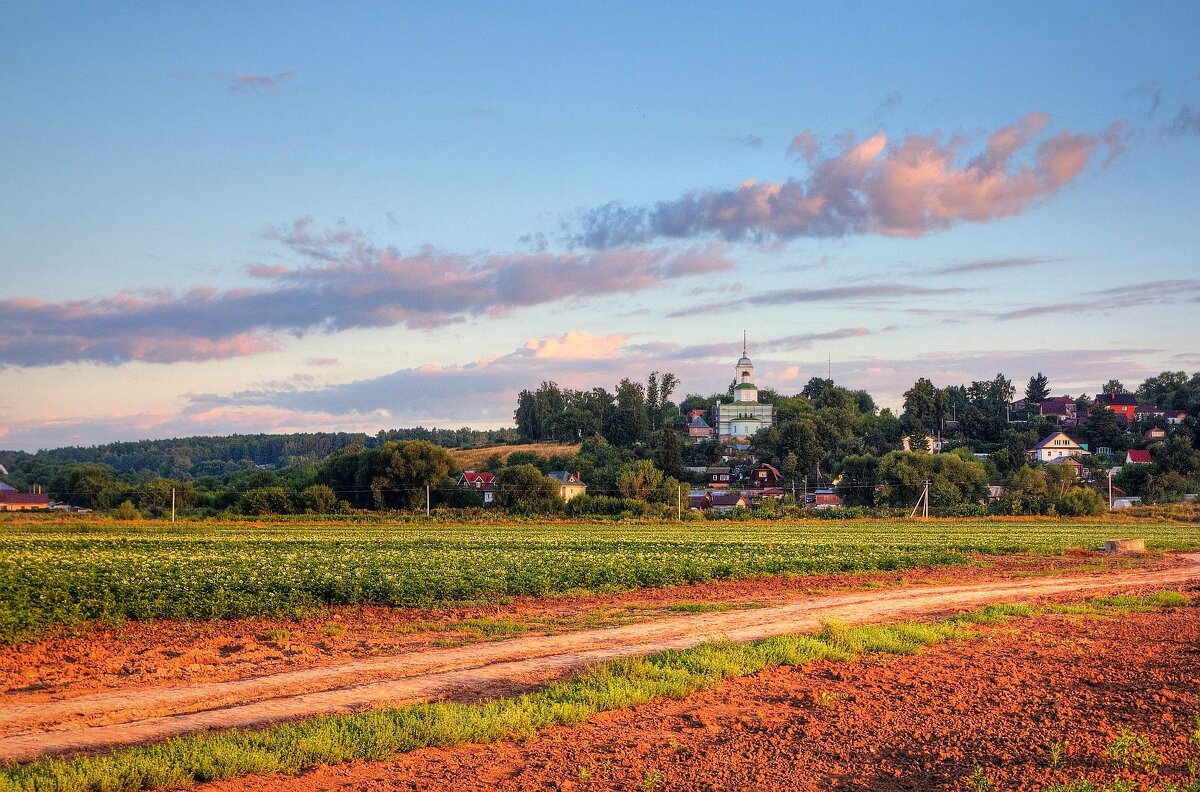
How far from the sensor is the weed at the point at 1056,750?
33.9ft

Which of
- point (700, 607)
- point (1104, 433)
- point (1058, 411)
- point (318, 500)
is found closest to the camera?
point (700, 607)

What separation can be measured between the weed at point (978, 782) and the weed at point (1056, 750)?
95 centimetres

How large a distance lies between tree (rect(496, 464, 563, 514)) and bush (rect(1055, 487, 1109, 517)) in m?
47.6

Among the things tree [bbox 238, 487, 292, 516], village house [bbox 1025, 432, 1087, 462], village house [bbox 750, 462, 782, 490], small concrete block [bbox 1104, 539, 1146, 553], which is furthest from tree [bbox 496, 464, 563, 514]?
village house [bbox 1025, 432, 1087, 462]

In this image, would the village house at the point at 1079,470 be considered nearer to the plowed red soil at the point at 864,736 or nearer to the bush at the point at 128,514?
the bush at the point at 128,514

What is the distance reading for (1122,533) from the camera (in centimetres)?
6091

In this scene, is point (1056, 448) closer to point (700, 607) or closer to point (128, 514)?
point (128, 514)

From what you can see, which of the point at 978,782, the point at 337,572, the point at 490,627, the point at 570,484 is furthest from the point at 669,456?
the point at 978,782

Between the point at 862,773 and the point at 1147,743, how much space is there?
363 centimetres

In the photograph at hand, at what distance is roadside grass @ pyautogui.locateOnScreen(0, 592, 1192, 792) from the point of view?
9.48 m

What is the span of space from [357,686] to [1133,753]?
409 inches

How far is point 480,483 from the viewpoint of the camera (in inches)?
4695

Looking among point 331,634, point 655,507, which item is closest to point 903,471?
point 655,507

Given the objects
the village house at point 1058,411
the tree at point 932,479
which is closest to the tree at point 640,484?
the tree at point 932,479
